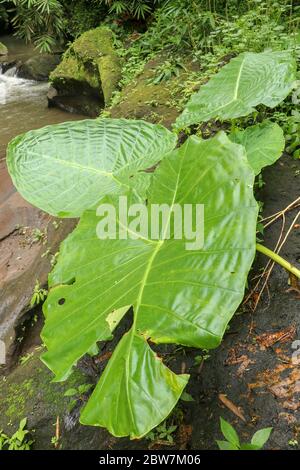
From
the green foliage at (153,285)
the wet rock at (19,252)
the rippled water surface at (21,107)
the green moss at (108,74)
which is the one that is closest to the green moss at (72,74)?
the green moss at (108,74)

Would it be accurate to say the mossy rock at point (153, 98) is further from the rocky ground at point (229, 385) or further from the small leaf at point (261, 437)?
the small leaf at point (261, 437)

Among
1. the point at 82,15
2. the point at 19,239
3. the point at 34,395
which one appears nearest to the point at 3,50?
the point at 82,15

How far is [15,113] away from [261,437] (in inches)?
243

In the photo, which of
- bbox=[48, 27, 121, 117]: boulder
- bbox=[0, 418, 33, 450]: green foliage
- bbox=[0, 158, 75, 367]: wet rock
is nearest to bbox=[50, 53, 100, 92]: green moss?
bbox=[48, 27, 121, 117]: boulder

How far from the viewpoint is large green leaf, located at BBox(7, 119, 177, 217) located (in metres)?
1.75

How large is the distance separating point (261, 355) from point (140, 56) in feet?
15.8

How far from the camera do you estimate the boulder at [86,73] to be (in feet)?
18.7

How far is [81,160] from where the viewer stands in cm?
189

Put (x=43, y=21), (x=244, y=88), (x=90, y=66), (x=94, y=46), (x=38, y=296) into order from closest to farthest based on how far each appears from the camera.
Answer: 1. (x=244, y=88)
2. (x=38, y=296)
3. (x=90, y=66)
4. (x=94, y=46)
5. (x=43, y=21)

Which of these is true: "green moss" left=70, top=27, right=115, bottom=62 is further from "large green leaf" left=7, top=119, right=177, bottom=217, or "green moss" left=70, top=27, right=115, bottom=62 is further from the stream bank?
"large green leaf" left=7, top=119, right=177, bottom=217

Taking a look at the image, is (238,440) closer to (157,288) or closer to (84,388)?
(157,288)

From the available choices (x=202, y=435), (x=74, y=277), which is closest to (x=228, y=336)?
(x=202, y=435)

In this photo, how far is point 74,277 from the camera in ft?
4.33
